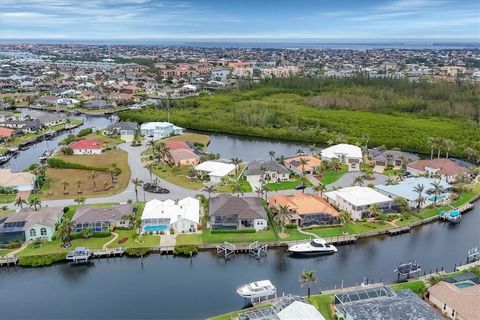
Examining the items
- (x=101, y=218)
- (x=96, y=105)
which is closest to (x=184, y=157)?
(x=101, y=218)

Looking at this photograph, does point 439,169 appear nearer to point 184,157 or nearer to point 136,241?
point 184,157

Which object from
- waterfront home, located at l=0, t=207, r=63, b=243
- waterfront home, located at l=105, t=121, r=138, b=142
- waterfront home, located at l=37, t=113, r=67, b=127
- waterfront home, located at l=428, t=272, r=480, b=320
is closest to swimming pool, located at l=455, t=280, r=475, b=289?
waterfront home, located at l=428, t=272, r=480, b=320

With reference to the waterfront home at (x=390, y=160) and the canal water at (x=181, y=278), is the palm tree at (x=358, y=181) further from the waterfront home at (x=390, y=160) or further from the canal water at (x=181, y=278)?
the canal water at (x=181, y=278)

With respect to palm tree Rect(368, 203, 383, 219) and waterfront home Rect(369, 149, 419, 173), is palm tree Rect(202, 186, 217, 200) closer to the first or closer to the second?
palm tree Rect(368, 203, 383, 219)

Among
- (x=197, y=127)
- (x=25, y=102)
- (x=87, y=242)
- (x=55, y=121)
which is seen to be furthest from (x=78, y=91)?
(x=87, y=242)

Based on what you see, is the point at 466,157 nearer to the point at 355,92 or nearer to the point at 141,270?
the point at 355,92
